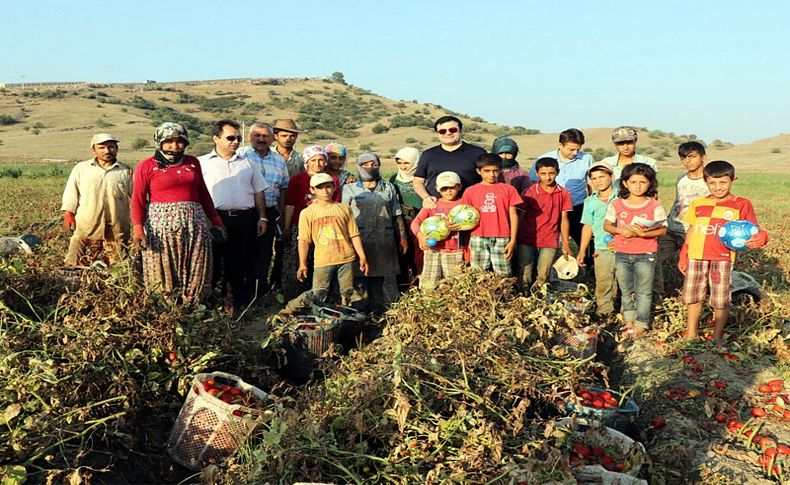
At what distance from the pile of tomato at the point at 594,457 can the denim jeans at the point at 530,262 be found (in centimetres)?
280

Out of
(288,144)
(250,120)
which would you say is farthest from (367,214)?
(250,120)

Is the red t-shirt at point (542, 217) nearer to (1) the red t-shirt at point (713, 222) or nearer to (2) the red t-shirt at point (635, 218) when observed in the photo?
(2) the red t-shirt at point (635, 218)

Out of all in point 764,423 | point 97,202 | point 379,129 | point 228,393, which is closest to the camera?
point 228,393

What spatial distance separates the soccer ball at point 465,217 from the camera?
548cm

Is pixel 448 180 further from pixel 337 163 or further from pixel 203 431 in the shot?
pixel 203 431

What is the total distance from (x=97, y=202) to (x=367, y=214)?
8.86ft

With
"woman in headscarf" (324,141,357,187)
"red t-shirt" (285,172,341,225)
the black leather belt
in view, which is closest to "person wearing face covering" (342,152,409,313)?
"woman in headscarf" (324,141,357,187)

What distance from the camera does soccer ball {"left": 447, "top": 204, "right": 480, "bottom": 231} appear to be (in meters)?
5.48

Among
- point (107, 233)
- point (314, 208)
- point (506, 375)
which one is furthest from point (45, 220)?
point (506, 375)

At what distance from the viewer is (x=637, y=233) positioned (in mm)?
5559

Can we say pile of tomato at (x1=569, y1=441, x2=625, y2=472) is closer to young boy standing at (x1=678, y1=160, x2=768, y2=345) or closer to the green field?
the green field

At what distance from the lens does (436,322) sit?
4.31m

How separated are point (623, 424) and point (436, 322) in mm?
1348

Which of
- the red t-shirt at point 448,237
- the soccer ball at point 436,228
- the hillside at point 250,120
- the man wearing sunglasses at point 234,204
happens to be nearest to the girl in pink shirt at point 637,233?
the red t-shirt at point 448,237
